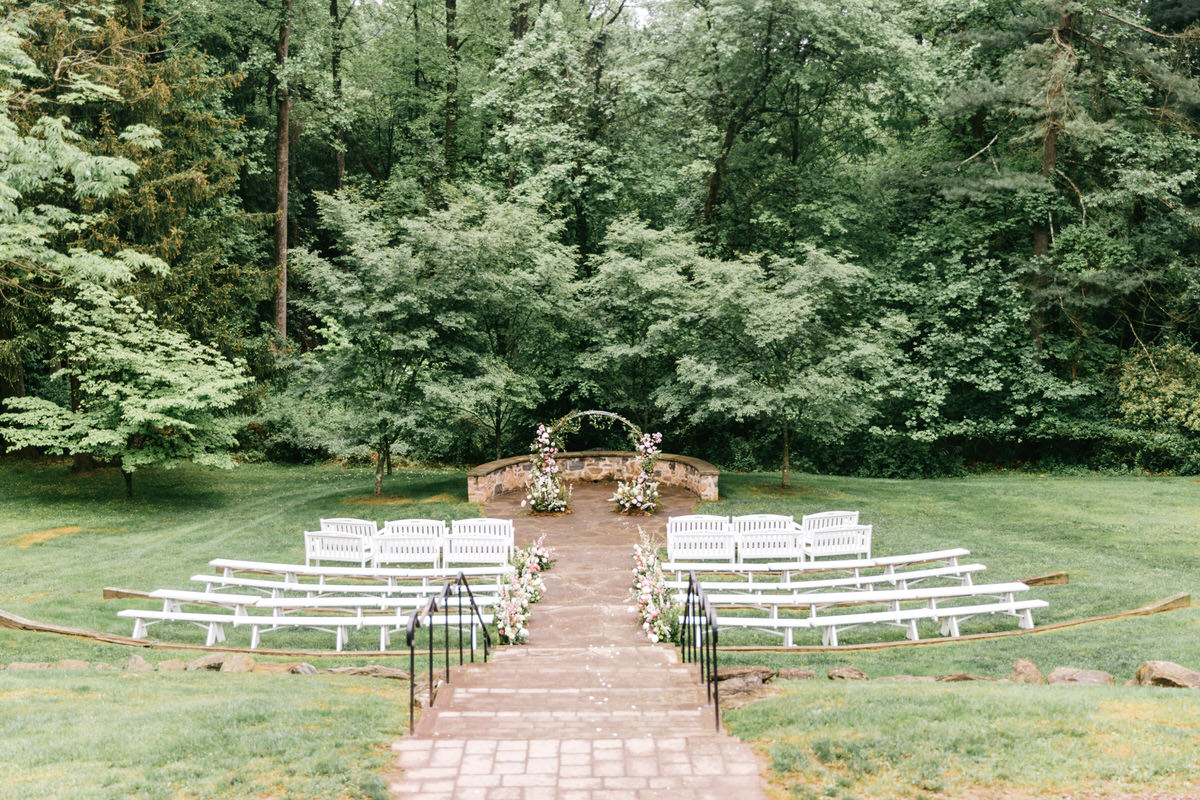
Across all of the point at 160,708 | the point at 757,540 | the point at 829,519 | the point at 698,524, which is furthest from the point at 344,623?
the point at 829,519

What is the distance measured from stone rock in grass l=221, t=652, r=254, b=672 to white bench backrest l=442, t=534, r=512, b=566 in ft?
12.3

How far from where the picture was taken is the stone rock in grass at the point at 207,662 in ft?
26.2

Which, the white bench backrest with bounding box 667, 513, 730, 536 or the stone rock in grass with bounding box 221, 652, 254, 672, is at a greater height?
the white bench backrest with bounding box 667, 513, 730, 536

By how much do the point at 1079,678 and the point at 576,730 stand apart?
4444mm

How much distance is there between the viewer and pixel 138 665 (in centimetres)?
788

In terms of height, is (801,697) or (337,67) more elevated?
(337,67)

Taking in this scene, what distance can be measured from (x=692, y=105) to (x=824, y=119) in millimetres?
4095

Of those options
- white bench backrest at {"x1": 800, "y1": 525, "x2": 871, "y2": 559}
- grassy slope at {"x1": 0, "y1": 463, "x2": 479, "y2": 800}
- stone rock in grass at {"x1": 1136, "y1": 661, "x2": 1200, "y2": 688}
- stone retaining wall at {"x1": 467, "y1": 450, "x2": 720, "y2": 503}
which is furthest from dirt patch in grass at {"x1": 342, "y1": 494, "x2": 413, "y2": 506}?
stone rock in grass at {"x1": 1136, "y1": 661, "x2": 1200, "y2": 688}

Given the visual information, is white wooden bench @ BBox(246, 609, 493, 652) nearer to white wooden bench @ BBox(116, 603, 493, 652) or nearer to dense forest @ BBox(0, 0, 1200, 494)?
white wooden bench @ BBox(116, 603, 493, 652)

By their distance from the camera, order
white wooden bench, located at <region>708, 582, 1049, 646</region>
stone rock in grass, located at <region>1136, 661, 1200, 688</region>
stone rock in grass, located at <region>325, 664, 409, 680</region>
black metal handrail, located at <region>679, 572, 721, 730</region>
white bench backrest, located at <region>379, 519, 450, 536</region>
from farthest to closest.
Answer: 1. white bench backrest, located at <region>379, 519, 450, 536</region>
2. white wooden bench, located at <region>708, 582, 1049, 646</region>
3. stone rock in grass, located at <region>325, 664, 409, 680</region>
4. stone rock in grass, located at <region>1136, 661, 1200, 688</region>
5. black metal handrail, located at <region>679, 572, 721, 730</region>

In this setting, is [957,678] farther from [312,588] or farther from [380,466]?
[380,466]

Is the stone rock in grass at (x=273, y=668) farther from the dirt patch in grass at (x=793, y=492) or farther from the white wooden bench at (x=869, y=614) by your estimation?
the dirt patch in grass at (x=793, y=492)

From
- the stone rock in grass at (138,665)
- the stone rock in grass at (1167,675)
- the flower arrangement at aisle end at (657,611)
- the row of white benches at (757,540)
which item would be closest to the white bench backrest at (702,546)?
the row of white benches at (757,540)

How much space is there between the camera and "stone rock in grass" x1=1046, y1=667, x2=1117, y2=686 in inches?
274
